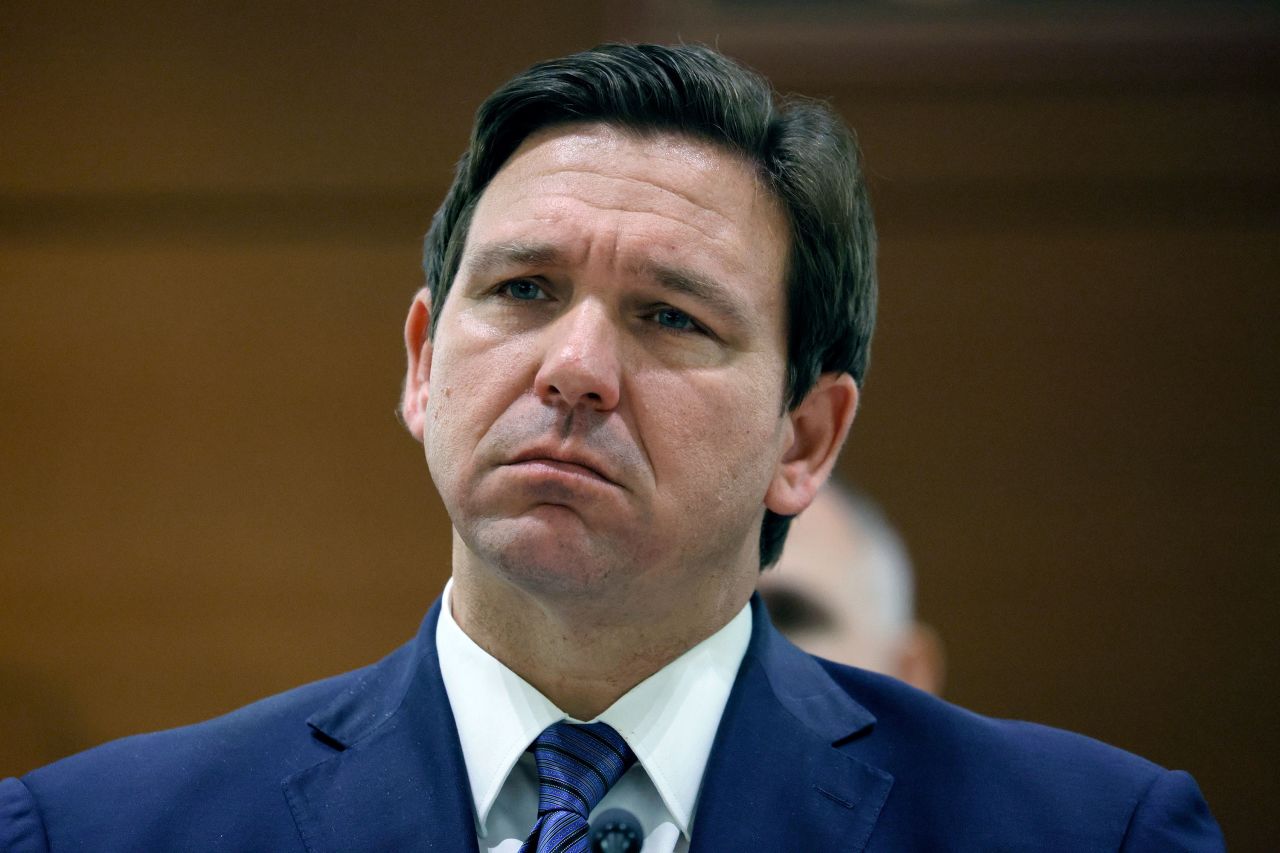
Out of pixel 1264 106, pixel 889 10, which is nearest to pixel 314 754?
pixel 889 10

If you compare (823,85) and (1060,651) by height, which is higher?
(823,85)

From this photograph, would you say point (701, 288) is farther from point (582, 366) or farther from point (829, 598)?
point (829, 598)

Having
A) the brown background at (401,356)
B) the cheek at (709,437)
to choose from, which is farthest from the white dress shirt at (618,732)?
Answer: the brown background at (401,356)

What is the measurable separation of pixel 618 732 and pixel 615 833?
0.36 ft

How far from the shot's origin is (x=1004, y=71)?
9.93 feet

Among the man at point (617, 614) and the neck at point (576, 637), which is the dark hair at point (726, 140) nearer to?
the man at point (617, 614)

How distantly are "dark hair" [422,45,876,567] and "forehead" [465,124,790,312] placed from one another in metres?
0.02

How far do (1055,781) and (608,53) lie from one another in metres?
1.00

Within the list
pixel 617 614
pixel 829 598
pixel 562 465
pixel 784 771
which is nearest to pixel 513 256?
pixel 562 465

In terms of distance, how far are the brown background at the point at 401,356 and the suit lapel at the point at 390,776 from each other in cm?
150

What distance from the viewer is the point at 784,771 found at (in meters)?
1.50

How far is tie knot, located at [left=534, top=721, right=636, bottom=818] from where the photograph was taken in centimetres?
140

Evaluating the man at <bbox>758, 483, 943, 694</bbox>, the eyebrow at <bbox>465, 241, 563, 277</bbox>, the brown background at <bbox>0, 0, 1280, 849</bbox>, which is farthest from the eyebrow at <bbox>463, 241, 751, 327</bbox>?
the brown background at <bbox>0, 0, 1280, 849</bbox>

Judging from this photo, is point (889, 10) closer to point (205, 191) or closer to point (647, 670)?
point (205, 191)
